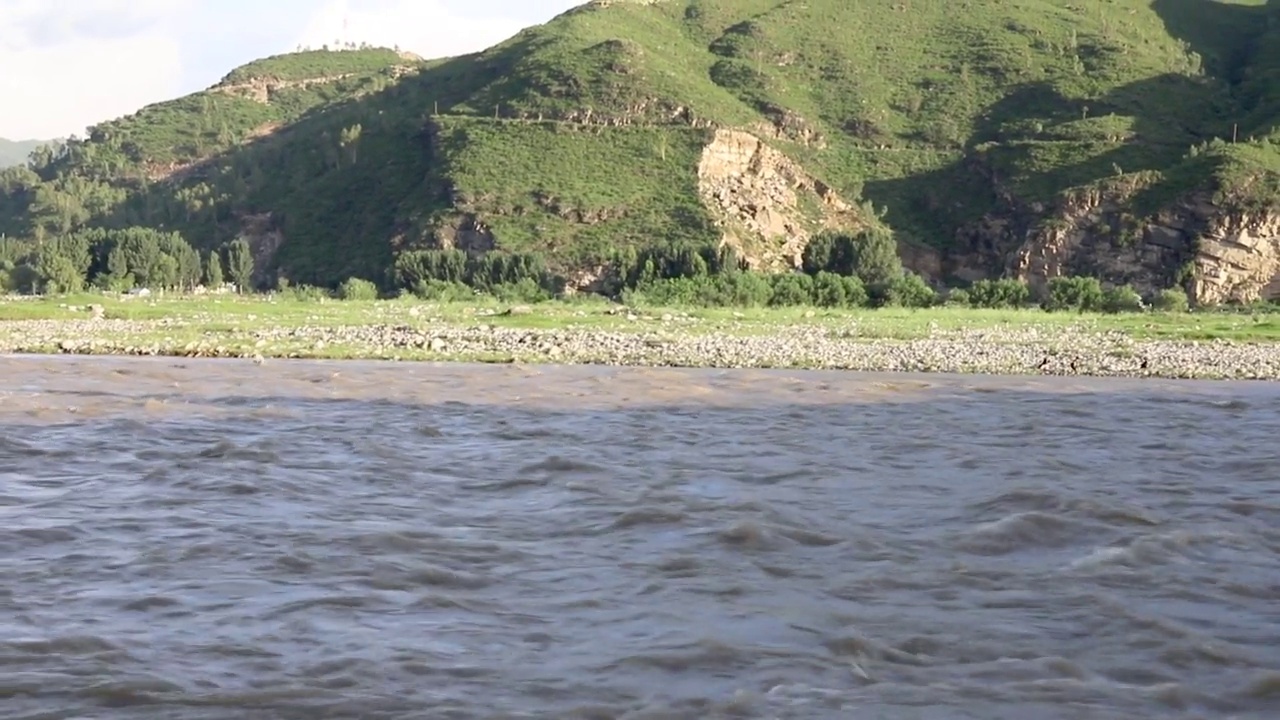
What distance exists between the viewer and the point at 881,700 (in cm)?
552

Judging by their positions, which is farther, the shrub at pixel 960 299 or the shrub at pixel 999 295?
the shrub at pixel 999 295

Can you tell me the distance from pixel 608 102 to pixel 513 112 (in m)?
6.59

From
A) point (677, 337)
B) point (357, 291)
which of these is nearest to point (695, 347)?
point (677, 337)

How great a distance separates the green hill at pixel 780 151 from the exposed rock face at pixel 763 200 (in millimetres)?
200

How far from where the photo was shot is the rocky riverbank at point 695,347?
25.9m

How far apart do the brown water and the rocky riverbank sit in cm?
1031

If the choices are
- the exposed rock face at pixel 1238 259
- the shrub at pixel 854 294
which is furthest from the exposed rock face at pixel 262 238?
the exposed rock face at pixel 1238 259

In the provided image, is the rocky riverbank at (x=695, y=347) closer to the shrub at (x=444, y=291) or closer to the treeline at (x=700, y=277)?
the treeline at (x=700, y=277)

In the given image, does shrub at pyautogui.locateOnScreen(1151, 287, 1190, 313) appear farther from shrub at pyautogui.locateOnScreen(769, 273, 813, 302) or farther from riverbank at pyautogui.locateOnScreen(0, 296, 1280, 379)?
shrub at pyautogui.locateOnScreen(769, 273, 813, 302)

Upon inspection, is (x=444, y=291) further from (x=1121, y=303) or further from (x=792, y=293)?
(x=1121, y=303)

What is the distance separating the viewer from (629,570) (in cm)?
778

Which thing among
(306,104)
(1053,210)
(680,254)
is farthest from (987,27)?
(306,104)

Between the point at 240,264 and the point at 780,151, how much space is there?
120 feet

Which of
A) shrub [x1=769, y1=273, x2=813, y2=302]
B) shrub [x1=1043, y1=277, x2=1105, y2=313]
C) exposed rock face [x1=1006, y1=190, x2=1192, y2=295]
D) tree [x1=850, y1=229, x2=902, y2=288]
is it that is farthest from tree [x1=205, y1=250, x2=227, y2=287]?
exposed rock face [x1=1006, y1=190, x2=1192, y2=295]
